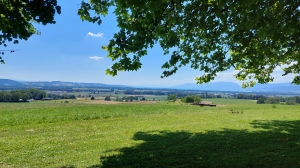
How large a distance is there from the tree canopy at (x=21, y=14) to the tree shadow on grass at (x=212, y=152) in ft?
16.7

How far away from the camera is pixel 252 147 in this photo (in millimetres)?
9391

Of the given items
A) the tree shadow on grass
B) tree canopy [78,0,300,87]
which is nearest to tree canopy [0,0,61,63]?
tree canopy [78,0,300,87]

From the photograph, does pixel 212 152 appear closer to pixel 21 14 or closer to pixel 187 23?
pixel 187 23

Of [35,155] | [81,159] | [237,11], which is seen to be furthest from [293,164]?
[35,155]

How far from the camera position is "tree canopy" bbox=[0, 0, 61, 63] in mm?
6234

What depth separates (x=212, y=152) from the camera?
8727 mm

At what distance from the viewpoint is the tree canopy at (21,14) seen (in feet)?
20.5

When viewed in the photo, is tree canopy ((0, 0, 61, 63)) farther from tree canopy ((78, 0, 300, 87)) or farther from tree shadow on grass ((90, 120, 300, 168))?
tree shadow on grass ((90, 120, 300, 168))

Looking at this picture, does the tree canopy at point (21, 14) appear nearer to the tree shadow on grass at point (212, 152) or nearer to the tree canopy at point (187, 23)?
the tree canopy at point (187, 23)

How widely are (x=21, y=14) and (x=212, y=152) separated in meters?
8.73

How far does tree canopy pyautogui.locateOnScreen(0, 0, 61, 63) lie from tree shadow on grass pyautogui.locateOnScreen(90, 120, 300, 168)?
16.7 ft

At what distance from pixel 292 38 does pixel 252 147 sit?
17.2 ft

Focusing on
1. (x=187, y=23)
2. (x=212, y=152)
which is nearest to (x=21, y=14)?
(x=187, y=23)

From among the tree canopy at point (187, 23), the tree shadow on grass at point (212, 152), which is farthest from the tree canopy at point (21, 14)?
the tree shadow on grass at point (212, 152)
